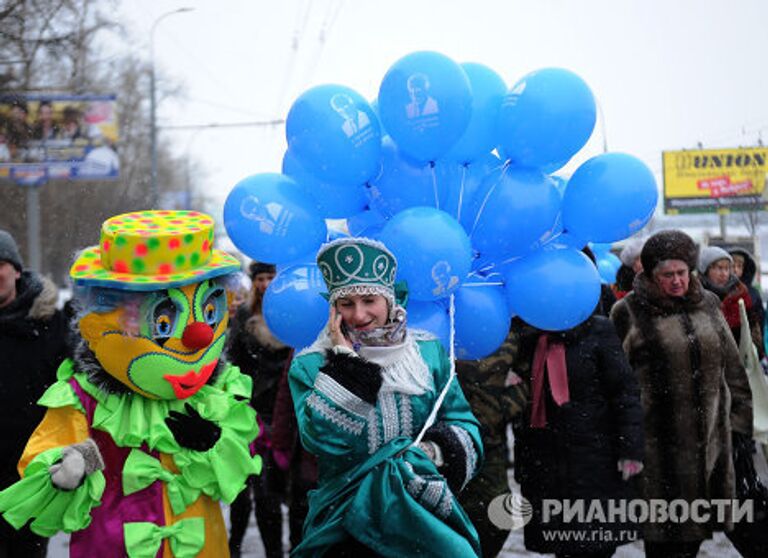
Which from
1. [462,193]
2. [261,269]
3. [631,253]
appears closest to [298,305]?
[462,193]

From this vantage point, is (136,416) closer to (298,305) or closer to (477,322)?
(298,305)

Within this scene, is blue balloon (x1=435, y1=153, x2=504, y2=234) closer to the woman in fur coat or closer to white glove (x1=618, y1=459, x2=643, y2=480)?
the woman in fur coat

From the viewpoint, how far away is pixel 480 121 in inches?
151

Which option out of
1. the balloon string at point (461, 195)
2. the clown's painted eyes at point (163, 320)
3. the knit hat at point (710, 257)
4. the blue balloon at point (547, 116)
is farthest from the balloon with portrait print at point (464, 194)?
the knit hat at point (710, 257)

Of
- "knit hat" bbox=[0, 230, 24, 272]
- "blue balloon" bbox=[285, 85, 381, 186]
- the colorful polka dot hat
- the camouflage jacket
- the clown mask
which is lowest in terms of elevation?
the camouflage jacket

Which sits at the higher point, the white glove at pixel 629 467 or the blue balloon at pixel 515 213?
the blue balloon at pixel 515 213

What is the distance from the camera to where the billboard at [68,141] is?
55.2ft

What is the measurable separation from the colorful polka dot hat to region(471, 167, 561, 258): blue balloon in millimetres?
1050

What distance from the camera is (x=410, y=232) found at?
341 centimetres

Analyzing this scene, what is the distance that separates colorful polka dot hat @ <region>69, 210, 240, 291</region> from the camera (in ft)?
11.3

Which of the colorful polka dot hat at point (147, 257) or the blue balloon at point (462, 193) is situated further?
the blue balloon at point (462, 193)

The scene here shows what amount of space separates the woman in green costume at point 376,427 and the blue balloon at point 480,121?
95 cm

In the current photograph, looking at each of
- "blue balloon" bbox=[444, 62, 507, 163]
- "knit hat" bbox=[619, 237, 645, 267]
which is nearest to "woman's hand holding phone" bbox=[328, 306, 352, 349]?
"blue balloon" bbox=[444, 62, 507, 163]

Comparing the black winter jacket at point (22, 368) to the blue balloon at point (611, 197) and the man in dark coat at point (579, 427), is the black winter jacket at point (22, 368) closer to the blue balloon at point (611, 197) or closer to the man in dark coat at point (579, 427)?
the man in dark coat at point (579, 427)
